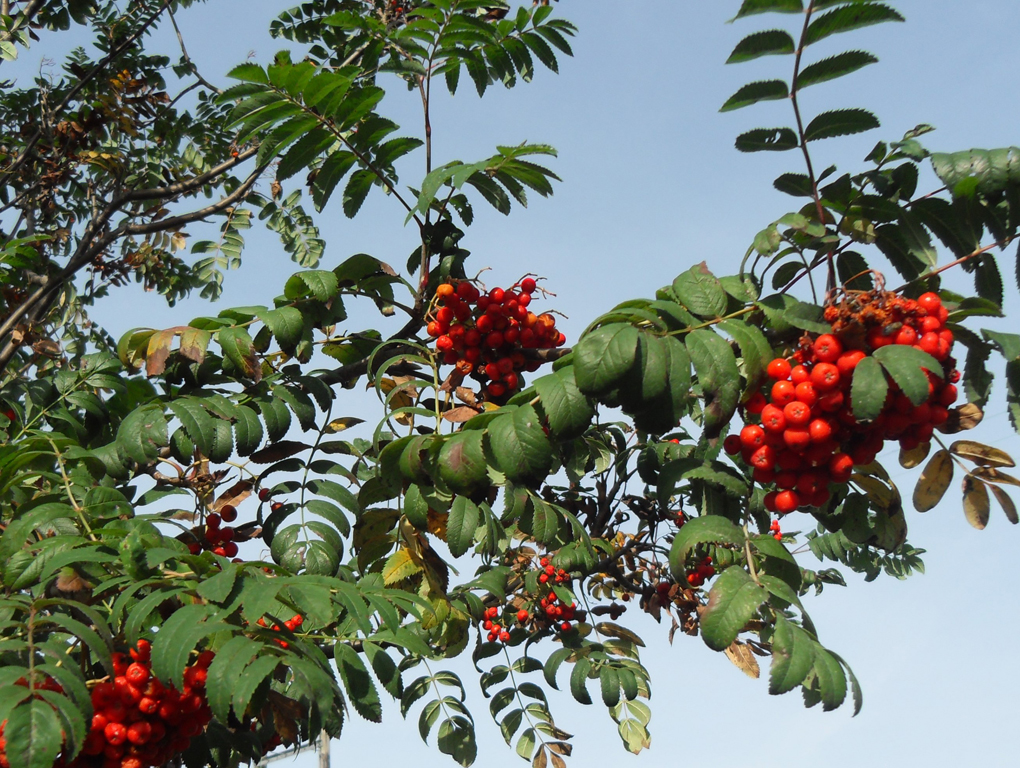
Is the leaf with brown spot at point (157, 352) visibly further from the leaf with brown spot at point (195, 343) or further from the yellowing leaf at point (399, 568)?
the yellowing leaf at point (399, 568)

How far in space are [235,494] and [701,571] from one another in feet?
8.93

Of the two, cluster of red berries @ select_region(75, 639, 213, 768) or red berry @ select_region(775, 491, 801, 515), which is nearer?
red berry @ select_region(775, 491, 801, 515)

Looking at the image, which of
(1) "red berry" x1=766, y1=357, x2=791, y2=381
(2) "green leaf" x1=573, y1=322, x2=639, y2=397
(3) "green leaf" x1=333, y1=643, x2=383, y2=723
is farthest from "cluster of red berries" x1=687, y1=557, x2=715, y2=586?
(2) "green leaf" x1=573, y1=322, x2=639, y2=397

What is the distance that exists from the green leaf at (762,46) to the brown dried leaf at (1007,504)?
1170 mm

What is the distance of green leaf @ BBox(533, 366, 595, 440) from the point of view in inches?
71.6

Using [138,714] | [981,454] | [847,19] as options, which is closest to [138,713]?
[138,714]

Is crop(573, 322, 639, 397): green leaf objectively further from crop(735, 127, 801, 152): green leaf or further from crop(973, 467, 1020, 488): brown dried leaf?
crop(973, 467, 1020, 488): brown dried leaf

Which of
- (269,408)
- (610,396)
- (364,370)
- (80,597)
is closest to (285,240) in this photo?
(364,370)

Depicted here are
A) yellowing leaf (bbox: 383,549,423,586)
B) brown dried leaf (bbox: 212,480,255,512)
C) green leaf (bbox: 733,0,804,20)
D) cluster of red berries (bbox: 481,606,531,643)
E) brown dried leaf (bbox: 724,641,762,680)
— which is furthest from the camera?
cluster of red berries (bbox: 481,606,531,643)

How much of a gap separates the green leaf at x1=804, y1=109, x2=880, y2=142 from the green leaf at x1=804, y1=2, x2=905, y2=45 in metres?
0.18

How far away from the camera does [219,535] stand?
2.97 m

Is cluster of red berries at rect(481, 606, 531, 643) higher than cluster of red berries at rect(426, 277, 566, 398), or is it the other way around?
cluster of red berries at rect(426, 277, 566, 398)

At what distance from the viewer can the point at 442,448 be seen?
2016 mm

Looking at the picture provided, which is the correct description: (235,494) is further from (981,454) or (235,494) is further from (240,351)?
(981,454)
